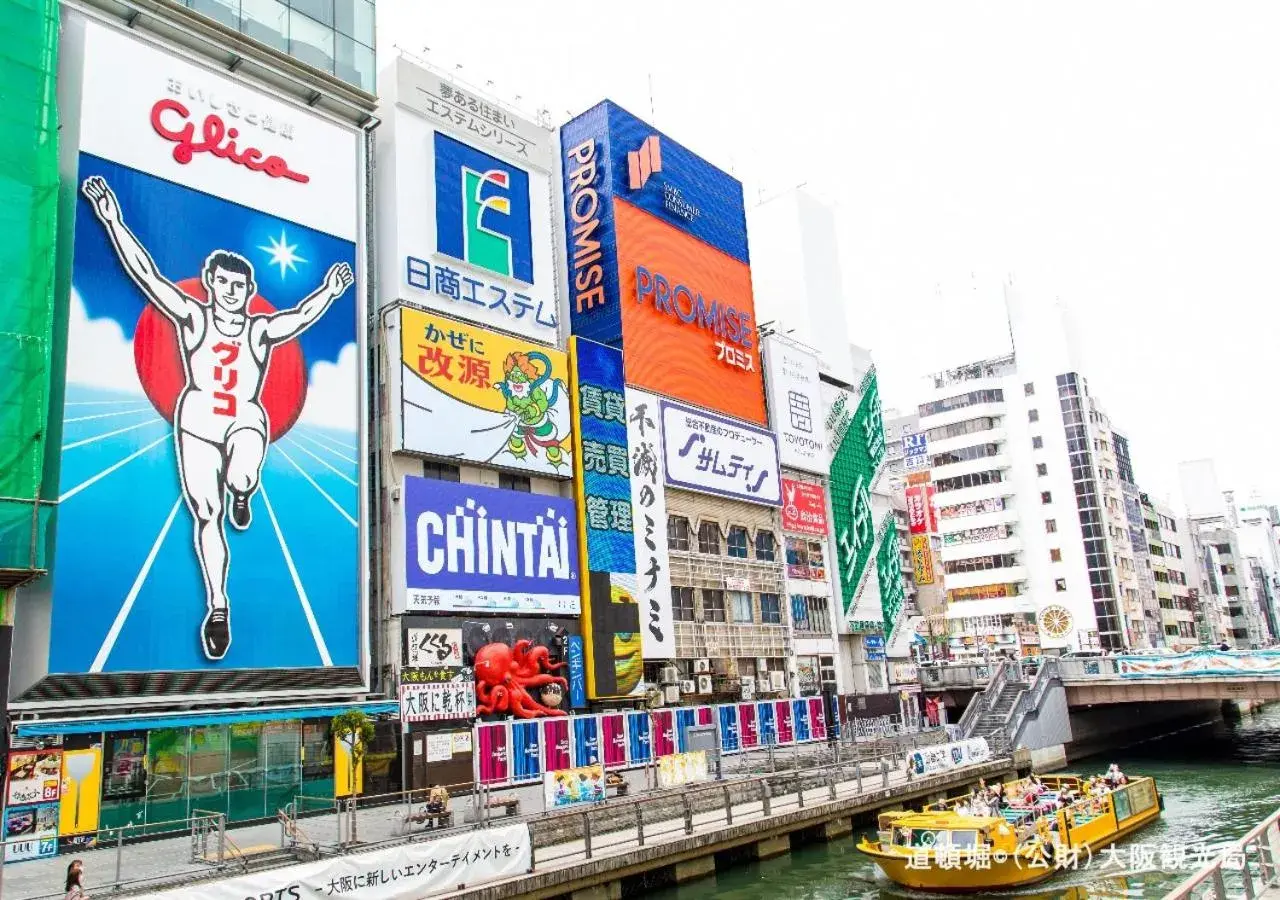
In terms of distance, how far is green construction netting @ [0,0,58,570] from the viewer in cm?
2942

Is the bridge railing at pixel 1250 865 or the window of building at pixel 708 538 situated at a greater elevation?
the window of building at pixel 708 538

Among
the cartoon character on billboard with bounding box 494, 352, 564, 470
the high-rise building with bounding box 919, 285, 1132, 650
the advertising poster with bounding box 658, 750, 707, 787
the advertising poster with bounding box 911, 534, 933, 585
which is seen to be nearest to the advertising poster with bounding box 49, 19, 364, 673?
the cartoon character on billboard with bounding box 494, 352, 564, 470

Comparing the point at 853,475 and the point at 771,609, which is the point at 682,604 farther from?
the point at 853,475

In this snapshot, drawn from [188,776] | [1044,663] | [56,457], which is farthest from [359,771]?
[1044,663]

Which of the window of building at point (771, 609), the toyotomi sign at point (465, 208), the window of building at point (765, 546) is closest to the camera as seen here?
the toyotomi sign at point (465, 208)

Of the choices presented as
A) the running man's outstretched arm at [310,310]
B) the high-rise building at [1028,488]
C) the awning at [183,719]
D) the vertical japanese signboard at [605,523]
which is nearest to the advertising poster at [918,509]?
the high-rise building at [1028,488]

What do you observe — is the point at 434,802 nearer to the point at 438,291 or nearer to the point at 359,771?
the point at 359,771

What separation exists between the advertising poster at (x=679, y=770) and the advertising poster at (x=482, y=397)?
16.6 m

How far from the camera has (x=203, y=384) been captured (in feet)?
119

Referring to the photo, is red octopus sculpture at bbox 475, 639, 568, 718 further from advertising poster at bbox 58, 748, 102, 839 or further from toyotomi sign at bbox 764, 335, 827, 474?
toyotomi sign at bbox 764, 335, 827, 474

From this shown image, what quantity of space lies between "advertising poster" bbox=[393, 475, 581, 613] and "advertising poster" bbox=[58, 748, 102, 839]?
42.6ft

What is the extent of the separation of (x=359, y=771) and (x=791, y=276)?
2062 inches

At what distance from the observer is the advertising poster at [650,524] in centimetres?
5100

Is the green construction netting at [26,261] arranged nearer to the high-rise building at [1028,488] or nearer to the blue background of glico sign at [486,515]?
the blue background of glico sign at [486,515]
